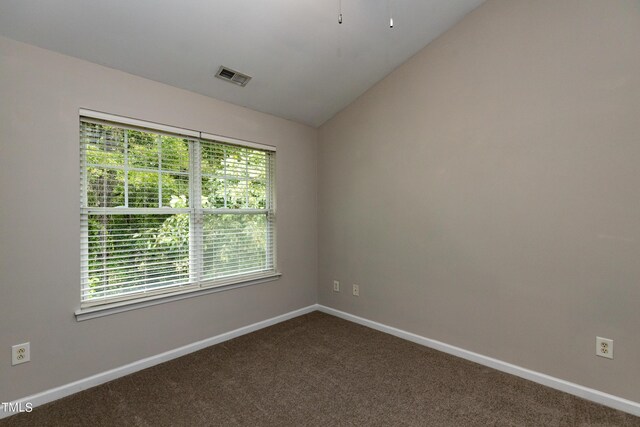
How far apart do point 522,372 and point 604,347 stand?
0.56 m

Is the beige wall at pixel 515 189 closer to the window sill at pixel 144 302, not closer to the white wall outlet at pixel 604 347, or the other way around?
the white wall outlet at pixel 604 347

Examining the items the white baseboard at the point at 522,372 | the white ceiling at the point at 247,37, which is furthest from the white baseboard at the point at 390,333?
the white ceiling at the point at 247,37

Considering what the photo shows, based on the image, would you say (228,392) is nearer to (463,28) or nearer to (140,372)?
(140,372)

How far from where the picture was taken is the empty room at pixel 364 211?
2.00 metres

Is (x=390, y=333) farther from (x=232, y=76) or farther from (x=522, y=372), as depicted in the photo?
(x=232, y=76)

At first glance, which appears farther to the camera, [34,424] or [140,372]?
[140,372]

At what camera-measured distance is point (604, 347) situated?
6.81 ft

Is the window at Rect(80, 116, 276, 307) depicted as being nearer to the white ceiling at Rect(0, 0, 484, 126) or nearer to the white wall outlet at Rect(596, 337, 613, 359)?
the white ceiling at Rect(0, 0, 484, 126)

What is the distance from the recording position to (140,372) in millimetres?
2447

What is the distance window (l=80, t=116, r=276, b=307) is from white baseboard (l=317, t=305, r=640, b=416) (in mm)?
1452

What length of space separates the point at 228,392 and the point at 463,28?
3.40 metres

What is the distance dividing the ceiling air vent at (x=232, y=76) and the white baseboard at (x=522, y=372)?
2682 mm

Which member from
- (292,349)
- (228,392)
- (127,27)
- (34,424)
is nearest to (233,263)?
(292,349)

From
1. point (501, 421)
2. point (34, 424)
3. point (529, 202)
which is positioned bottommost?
point (501, 421)
